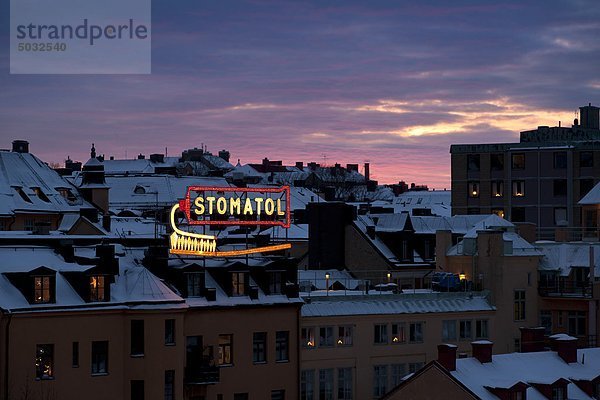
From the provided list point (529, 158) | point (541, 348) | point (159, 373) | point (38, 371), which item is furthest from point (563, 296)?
point (529, 158)

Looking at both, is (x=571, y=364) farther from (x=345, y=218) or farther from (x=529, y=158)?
(x=529, y=158)

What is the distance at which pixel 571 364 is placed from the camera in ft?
206

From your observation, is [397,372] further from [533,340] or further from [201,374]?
[201,374]

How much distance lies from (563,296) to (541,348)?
1499 cm

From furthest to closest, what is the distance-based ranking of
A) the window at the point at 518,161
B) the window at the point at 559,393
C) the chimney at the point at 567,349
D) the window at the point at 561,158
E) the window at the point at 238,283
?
the window at the point at 518,161, the window at the point at 561,158, the window at the point at 238,283, the chimney at the point at 567,349, the window at the point at 559,393

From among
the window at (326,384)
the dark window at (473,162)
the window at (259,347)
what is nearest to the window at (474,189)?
the dark window at (473,162)

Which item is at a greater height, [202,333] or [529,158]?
[529,158]

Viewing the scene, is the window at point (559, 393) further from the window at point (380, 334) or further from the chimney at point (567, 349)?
the window at point (380, 334)

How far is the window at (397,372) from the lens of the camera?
254 feet

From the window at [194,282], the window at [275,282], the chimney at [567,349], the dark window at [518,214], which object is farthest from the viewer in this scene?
the dark window at [518,214]

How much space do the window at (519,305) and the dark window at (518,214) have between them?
47.4m

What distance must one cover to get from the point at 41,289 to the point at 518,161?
76.2 m

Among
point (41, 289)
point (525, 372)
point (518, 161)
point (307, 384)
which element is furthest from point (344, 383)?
point (518, 161)

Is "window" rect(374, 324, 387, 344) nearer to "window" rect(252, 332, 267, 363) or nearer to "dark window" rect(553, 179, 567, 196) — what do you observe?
"window" rect(252, 332, 267, 363)
